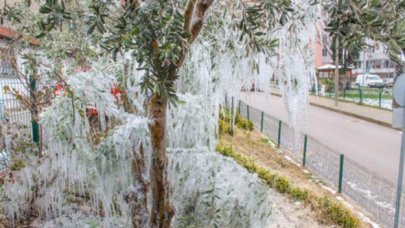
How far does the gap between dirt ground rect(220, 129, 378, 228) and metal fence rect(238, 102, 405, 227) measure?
162mm

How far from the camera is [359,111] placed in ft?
52.9

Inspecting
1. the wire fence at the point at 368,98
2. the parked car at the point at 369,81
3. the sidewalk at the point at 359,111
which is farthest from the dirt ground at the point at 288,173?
the parked car at the point at 369,81

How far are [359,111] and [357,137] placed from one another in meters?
5.59

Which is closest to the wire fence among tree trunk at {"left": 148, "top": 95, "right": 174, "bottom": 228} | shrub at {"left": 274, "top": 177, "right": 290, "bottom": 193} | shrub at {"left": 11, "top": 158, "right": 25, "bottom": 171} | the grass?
the grass

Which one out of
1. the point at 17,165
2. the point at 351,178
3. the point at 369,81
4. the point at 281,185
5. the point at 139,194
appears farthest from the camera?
the point at 369,81

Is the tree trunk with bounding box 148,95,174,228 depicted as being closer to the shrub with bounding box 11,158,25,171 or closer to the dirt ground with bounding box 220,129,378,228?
the shrub with bounding box 11,158,25,171

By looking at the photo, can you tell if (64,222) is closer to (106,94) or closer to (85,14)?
(106,94)

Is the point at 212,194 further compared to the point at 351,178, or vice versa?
the point at 351,178

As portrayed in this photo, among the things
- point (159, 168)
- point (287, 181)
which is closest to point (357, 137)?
point (287, 181)

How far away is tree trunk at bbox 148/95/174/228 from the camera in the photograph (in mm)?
2197

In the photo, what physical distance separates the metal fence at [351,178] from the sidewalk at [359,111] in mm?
6680

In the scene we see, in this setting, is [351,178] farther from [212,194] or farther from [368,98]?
[368,98]

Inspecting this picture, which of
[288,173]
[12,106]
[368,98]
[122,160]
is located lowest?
[288,173]

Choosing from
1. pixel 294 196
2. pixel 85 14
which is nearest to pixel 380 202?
pixel 294 196
